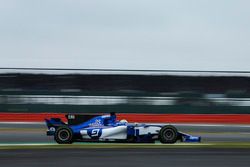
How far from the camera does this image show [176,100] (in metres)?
13.7

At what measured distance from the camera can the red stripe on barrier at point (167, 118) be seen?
13.4 meters

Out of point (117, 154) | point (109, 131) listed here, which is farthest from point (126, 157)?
point (109, 131)

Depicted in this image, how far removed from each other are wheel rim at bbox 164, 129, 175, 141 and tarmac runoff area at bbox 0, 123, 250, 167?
139 mm

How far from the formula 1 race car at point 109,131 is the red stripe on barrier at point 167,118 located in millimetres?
4905

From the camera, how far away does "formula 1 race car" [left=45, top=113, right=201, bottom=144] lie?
27.1 feet

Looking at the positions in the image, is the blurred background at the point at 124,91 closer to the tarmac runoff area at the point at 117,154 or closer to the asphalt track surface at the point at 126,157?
the tarmac runoff area at the point at 117,154

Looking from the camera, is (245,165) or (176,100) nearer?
(245,165)

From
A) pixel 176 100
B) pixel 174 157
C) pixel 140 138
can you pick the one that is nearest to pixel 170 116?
pixel 176 100

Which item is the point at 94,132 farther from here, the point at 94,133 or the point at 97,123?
the point at 97,123

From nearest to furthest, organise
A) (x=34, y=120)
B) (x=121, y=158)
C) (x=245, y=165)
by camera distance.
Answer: (x=245, y=165) → (x=121, y=158) → (x=34, y=120)

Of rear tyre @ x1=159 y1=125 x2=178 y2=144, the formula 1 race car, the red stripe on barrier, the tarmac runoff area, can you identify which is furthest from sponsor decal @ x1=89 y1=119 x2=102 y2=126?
the red stripe on barrier

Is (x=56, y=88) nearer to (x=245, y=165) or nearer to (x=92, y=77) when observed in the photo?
(x=92, y=77)

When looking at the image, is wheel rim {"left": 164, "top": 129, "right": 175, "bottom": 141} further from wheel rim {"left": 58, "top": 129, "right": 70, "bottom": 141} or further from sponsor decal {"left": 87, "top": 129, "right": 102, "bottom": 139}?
wheel rim {"left": 58, "top": 129, "right": 70, "bottom": 141}

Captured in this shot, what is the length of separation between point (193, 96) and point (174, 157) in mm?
7150
